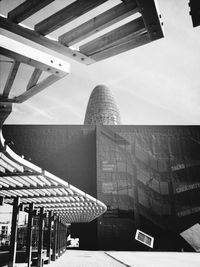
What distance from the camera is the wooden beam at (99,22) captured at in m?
1.99

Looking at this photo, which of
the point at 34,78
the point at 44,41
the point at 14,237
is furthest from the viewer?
the point at 14,237

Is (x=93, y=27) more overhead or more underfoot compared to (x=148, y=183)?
more overhead

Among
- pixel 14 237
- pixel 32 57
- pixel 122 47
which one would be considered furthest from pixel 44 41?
pixel 14 237

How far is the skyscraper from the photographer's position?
341ft

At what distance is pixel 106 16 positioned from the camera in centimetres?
210

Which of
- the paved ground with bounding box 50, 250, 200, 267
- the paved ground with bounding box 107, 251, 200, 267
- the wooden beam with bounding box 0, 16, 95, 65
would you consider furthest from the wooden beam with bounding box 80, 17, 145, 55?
the paved ground with bounding box 107, 251, 200, 267

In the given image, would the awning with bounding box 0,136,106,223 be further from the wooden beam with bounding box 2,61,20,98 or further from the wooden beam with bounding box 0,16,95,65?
the wooden beam with bounding box 0,16,95,65

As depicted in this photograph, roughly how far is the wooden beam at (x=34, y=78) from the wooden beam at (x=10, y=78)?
189 mm

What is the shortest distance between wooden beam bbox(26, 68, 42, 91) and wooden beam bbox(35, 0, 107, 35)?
37 centimetres

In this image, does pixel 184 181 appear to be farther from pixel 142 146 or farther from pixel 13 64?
pixel 13 64

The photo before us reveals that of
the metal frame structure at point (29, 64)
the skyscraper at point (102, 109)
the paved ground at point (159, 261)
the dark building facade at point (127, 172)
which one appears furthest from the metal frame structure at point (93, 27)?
the skyscraper at point (102, 109)

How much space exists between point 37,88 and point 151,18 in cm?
135

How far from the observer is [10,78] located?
96.7 inches

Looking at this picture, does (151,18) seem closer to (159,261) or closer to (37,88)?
(37,88)
